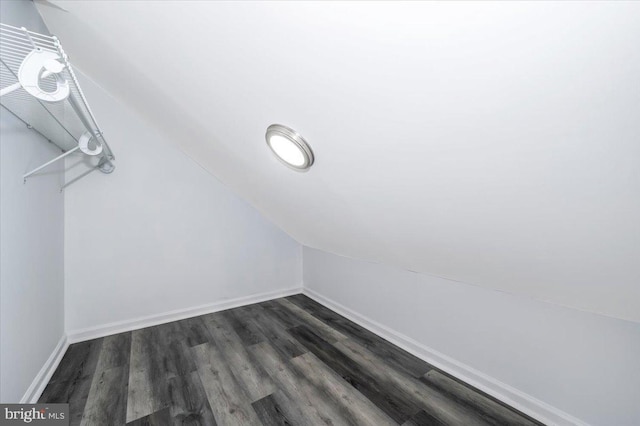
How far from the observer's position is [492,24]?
1.84ft

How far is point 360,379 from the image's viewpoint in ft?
6.27

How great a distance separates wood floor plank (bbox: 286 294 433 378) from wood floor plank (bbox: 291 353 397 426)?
47 centimetres

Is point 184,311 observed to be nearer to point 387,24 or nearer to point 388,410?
point 388,410

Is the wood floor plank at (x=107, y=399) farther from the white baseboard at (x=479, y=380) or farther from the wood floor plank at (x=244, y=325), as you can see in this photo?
the white baseboard at (x=479, y=380)

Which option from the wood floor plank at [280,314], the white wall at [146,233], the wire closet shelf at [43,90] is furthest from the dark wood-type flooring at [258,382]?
the wire closet shelf at [43,90]

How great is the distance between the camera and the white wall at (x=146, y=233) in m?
2.34

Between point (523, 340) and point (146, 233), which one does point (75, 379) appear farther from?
point (523, 340)

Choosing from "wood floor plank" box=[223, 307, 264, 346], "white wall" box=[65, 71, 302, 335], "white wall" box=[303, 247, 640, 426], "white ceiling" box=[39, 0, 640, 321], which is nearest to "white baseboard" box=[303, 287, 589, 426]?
"white wall" box=[303, 247, 640, 426]

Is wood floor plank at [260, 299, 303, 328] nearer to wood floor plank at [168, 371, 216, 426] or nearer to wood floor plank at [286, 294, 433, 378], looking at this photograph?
wood floor plank at [286, 294, 433, 378]

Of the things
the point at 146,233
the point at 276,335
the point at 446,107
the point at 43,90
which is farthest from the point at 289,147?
the point at 146,233

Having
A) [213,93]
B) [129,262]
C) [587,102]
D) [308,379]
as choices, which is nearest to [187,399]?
[308,379]

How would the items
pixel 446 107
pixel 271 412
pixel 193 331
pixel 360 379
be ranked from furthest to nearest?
pixel 193 331, pixel 360 379, pixel 271 412, pixel 446 107

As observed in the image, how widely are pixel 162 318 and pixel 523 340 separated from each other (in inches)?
122

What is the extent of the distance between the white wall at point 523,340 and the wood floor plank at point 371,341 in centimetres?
13
